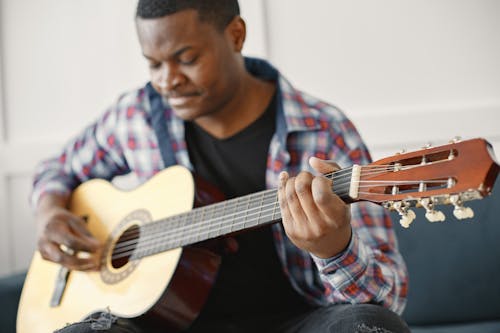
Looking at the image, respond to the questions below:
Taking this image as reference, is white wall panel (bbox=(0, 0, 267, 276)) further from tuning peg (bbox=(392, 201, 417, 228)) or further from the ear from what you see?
tuning peg (bbox=(392, 201, 417, 228))

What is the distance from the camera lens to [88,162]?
166 centimetres

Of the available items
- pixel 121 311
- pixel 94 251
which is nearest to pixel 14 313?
pixel 94 251

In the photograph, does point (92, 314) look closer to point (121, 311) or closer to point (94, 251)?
point (121, 311)

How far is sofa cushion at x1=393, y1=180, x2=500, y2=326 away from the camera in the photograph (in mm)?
1693

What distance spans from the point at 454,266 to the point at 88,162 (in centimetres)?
102

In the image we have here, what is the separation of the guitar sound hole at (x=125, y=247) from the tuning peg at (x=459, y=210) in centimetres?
76

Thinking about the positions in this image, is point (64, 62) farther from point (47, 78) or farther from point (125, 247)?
point (125, 247)

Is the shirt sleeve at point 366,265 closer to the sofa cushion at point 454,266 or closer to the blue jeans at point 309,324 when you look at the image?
the blue jeans at point 309,324

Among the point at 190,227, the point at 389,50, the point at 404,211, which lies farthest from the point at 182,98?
the point at 389,50

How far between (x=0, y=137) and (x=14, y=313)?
0.78m

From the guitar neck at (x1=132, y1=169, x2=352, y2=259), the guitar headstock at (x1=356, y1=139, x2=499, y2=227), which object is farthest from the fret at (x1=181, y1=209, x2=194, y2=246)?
the guitar headstock at (x1=356, y1=139, x2=499, y2=227)

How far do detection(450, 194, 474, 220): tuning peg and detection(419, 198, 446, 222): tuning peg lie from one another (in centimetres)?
2

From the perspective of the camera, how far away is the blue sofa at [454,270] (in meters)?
1.69

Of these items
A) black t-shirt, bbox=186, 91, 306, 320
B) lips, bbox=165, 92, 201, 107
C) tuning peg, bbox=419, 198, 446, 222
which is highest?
tuning peg, bbox=419, 198, 446, 222
